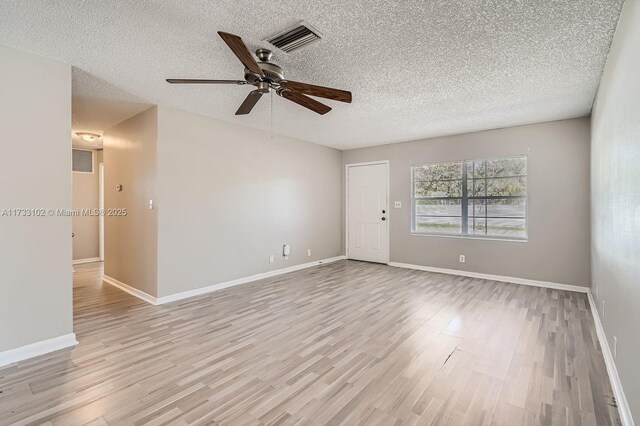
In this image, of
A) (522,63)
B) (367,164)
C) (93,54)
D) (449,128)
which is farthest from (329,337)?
(367,164)

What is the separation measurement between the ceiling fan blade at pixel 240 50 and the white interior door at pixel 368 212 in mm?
4483

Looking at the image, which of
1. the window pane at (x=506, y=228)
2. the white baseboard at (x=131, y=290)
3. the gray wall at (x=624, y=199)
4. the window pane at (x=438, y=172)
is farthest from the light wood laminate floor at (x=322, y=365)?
the window pane at (x=438, y=172)

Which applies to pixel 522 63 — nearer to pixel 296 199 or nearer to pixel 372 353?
pixel 372 353

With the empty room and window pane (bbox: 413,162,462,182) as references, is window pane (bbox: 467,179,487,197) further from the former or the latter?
window pane (bbox: 413,162,462,182)

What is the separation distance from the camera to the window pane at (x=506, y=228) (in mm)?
4832

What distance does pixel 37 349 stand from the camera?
2.57 metres

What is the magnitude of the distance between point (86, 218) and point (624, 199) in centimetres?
872

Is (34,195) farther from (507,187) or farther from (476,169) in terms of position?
(507,187)

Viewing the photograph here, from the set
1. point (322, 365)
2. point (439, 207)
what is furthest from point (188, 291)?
point (439, 207)

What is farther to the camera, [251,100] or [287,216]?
[287,216]

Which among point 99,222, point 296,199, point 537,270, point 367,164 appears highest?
point 367,164

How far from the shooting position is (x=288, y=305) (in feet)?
12.4

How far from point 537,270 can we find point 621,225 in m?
3.14

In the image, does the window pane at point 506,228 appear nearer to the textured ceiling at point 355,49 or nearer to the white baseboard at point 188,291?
the textured ceiling at point 355,49
